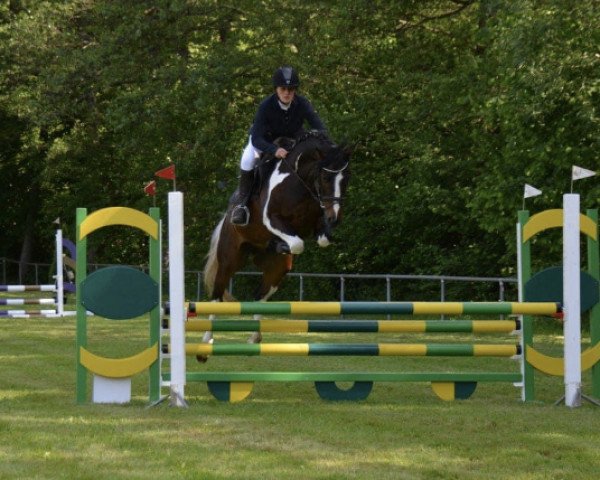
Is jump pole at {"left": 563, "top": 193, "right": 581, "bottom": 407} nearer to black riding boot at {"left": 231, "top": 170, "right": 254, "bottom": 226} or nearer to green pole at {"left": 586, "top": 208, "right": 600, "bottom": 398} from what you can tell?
green pole at {"left": 586, "top": 208, "right": 600, "bottom": 398}

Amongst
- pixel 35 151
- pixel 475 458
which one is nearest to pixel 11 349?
pixel 475 458

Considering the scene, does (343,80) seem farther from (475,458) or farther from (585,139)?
(475,458)

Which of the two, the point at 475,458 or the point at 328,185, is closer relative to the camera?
the point at 475,458

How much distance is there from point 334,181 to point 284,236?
915 millimetres

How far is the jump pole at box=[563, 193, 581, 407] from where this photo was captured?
27.5ft

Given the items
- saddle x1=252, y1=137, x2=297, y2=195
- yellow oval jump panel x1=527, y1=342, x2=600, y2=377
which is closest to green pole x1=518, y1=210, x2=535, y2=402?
yellow oval jump panel x1=527, y1=342, x2=600, y2=377

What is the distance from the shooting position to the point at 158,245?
27.4 feet

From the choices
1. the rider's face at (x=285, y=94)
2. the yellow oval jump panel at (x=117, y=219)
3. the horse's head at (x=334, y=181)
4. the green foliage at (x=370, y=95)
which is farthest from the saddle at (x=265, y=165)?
the green foliage at (x=370, y=95)

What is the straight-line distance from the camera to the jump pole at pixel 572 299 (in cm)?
838

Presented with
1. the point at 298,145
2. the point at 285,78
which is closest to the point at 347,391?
the point at 298,145

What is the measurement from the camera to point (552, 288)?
8703 millimetres

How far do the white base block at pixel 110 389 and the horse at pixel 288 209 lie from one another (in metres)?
1.97

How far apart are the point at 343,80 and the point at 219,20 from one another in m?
4.63

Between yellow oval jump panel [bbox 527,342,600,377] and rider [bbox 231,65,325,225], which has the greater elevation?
rider [bbox 231,65,325,225]
